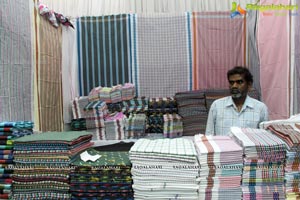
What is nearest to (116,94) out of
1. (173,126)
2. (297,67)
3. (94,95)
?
(94,95)

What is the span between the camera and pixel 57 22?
3.27 m

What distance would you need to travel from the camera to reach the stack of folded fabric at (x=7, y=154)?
1.20 meters

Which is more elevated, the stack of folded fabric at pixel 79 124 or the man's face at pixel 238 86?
the man's face at pixel 238 86

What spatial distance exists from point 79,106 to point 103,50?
80 centimetres

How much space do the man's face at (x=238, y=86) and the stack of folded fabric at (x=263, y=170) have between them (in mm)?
1057

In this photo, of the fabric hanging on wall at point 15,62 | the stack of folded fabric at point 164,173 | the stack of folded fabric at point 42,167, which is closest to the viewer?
the stack of folded fabric at point 164,173

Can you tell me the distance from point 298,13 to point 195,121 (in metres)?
1.46

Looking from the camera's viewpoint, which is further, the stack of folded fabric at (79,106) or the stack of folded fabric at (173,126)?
the stack of folded fabric at (79,106)

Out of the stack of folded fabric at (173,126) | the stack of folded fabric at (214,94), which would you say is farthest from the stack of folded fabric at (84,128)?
the stack of folded fabric at (214,94)

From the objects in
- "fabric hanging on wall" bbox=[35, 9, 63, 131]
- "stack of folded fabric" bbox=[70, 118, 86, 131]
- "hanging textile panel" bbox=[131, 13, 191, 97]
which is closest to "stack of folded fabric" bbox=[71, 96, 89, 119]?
"stack of folded fabric" bbox=[70, 118, 86, 131]

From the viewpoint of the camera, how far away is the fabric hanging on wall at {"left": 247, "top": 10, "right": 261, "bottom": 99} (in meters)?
3.37

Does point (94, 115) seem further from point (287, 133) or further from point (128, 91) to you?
point (287, 133)

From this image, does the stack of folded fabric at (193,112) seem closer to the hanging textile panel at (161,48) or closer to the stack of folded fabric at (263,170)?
the hanging textile panel at (161,48)

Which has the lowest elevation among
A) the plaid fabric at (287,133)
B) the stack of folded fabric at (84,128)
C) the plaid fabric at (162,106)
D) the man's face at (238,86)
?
the stack of folded fabric at (84,128)
